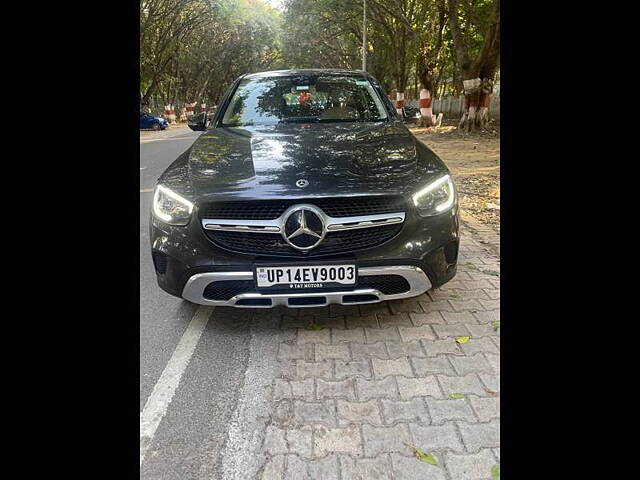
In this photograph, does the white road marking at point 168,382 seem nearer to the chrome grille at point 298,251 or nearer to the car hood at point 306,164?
the chrome grille at point 298,251

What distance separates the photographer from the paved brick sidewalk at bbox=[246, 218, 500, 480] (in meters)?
1.93

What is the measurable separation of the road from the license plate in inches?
16.6

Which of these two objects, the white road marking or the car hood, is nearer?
the white road marking

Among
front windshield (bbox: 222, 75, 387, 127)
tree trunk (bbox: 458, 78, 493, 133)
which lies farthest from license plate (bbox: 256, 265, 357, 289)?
tree trunk (bbox: 458, 78, 493, 133)

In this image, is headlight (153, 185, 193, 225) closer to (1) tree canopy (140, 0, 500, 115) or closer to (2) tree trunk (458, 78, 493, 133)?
(1) tree canopy (140, 0, 500, 115)

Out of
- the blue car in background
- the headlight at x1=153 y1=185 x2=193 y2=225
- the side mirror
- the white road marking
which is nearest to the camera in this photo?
the white road marking

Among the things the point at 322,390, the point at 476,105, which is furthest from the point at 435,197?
the point at 476,105

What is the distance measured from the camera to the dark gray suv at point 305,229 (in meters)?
2.65
